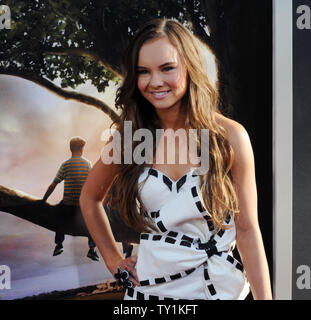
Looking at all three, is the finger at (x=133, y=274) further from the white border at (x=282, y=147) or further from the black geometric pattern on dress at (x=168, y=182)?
the white border at (x=282, y=147)

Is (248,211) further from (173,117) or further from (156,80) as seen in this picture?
(156,80)

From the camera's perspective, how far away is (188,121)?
1.38m

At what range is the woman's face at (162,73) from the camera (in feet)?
4.43

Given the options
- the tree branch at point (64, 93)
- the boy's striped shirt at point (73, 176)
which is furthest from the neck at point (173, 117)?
the boy's striped shirt at point (73, 176)

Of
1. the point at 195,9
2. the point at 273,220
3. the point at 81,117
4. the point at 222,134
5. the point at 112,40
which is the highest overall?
the point at 195,9

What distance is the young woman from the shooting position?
128 centimetres

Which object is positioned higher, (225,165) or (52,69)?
(52,69)

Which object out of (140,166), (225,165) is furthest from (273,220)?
(140,166)

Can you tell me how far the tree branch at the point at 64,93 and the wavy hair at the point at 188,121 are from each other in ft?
1.08

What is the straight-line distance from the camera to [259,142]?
1.79 metres

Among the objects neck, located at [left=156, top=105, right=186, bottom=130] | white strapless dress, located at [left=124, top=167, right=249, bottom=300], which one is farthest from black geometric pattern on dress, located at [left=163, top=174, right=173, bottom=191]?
neck, located at [left=156, top=105, right=186, bottom=130]

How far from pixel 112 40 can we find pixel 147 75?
0.46 metres

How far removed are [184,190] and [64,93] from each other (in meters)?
0.79
